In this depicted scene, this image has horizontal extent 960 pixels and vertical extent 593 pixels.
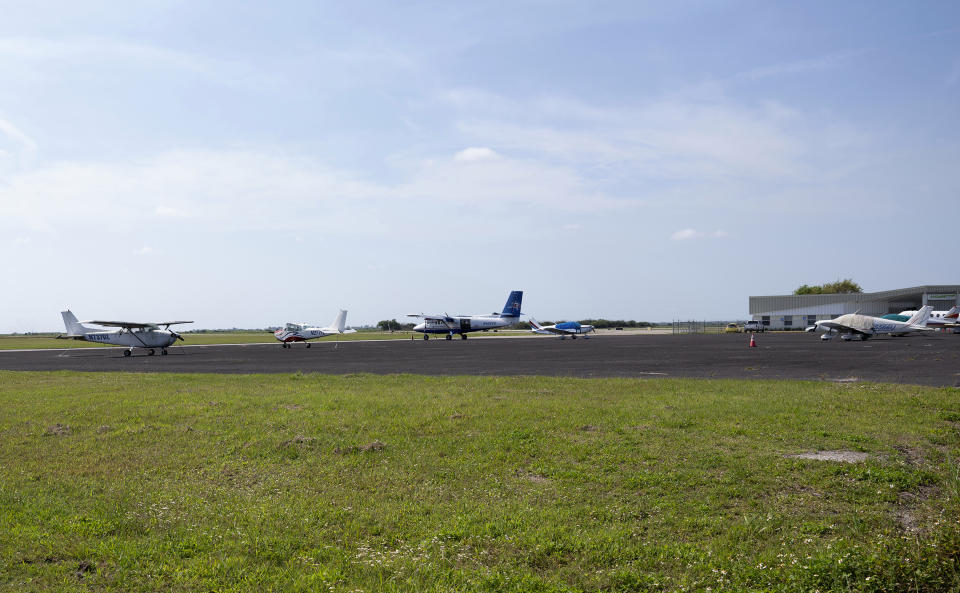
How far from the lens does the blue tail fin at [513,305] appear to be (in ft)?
259

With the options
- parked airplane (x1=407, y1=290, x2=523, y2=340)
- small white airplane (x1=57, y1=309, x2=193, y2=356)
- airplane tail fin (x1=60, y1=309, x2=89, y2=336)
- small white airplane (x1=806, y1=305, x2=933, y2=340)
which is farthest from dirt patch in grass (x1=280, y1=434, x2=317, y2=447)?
parked airplane (x1=407, y1=290, x2=523, y2=340)

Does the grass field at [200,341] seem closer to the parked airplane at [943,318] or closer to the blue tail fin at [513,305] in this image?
the blue tail fin at [513,305]

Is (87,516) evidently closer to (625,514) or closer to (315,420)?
(315,420)

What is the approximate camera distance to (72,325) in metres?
44.5

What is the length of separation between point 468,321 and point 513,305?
7434 millimetres

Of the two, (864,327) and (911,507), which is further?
(864,327)

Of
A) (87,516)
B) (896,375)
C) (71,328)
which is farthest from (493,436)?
(71,328)

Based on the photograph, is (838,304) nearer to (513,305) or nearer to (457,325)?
(513,305)

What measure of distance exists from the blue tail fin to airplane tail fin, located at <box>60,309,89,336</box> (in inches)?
1893

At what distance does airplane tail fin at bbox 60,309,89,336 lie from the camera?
44.1 meters

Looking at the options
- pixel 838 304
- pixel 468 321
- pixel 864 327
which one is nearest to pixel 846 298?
pixel 838 304

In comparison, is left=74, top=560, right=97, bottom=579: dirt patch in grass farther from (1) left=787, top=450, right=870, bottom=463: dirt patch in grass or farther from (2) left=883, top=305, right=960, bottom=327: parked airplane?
(2) left=883, top=305, right=960, bottom=327: parked airplane

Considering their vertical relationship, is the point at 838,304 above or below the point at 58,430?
above

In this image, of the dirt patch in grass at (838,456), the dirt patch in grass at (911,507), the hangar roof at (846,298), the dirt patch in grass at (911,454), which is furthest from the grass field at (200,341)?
the dirt patch in grass at (911,507)
